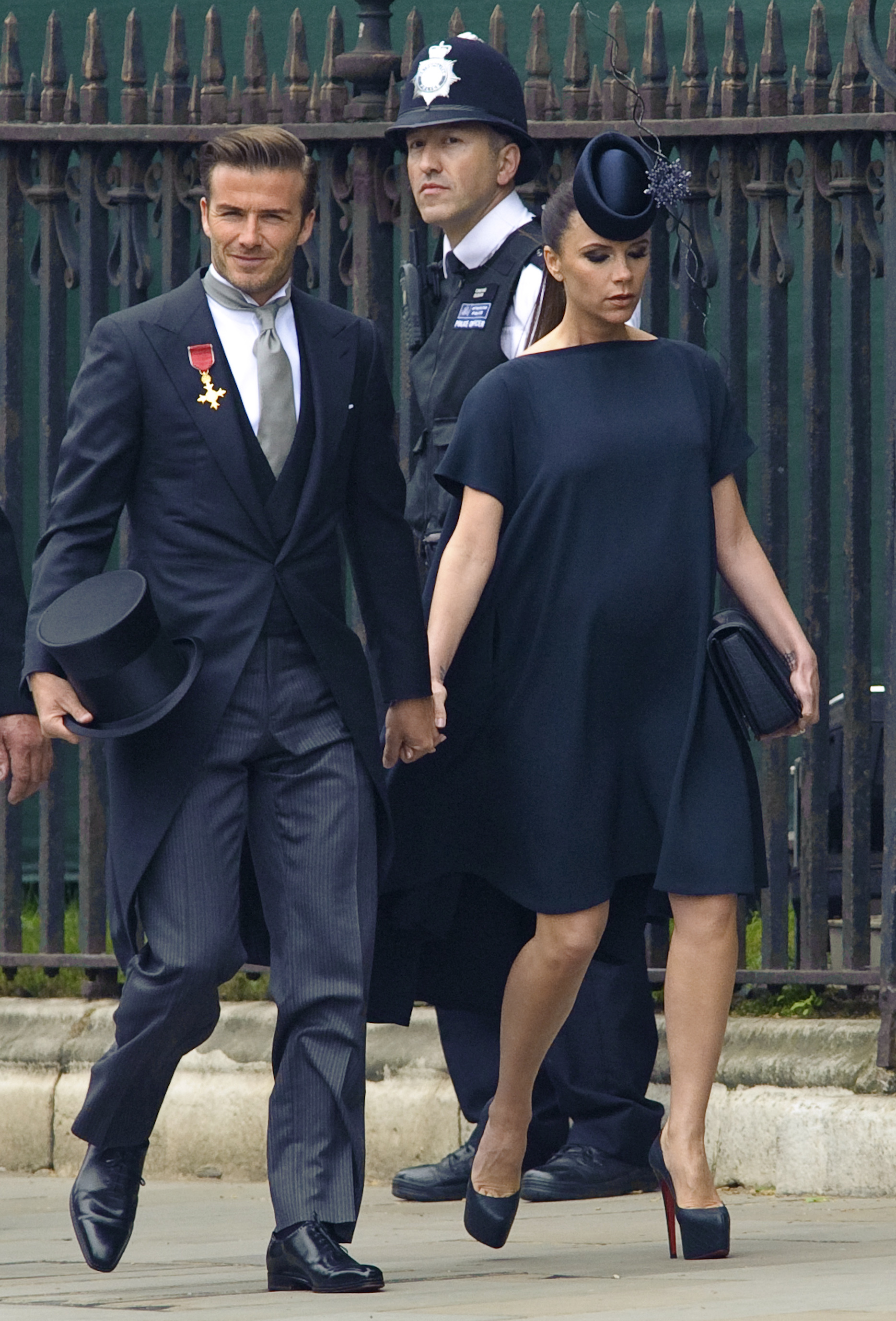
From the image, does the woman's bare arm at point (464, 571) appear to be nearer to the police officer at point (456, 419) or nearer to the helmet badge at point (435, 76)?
the police officer at point (456, 419)

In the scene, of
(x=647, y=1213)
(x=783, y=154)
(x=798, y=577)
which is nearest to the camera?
(x=647, y=1213)

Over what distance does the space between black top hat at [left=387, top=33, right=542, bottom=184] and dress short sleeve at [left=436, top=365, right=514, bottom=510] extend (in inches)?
30.1

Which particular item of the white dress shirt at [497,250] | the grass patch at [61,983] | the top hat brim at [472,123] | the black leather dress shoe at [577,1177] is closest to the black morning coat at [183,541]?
the white dress shirt at [497,250]

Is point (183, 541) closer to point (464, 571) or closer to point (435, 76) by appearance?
point (464, 571)

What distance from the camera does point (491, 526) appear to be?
4746mm

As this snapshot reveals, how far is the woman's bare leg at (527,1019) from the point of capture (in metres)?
4.68

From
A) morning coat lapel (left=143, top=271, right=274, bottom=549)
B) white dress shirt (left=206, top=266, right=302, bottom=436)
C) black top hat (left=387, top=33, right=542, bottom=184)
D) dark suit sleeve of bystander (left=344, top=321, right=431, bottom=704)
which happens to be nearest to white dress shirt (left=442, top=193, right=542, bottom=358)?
black top hat (left=387, top=33, right=542, bottom=184)

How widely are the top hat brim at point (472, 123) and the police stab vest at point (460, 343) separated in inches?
5.3

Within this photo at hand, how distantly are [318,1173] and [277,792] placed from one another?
2.15 feet

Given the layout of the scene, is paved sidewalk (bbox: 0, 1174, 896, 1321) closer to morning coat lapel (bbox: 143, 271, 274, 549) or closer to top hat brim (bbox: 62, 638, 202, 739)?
top hat brim (bbox: 62, 638, 202, 739)

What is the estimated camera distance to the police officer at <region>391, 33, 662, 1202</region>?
5266 millimetres

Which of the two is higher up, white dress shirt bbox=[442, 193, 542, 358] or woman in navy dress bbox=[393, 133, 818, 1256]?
white dress shirt bbox=[442, 193, 542, 358]

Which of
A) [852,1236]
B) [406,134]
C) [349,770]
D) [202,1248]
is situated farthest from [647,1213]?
[406,134]

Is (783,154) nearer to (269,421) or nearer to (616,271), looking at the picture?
(616,271)
